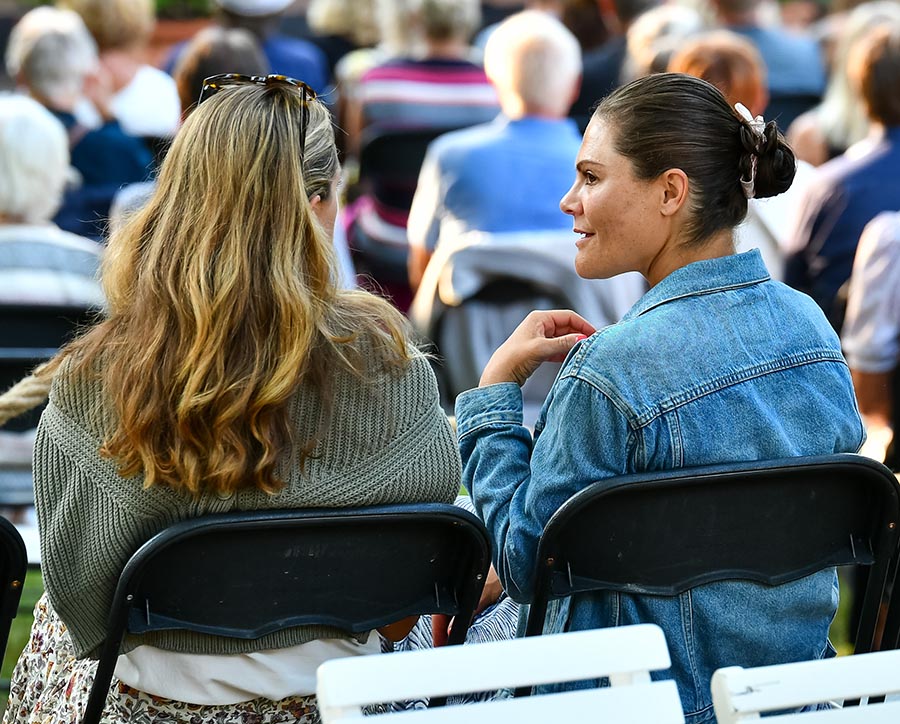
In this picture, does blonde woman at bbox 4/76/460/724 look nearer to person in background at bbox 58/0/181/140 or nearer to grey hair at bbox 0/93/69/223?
grey hair at bbox 0/93/69/223

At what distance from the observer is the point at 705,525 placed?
1940 mm

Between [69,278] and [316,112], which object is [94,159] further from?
[316,112]

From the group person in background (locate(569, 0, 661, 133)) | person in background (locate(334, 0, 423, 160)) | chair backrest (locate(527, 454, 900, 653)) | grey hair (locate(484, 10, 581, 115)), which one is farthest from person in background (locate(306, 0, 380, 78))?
chair backrest (locate(527, 454, 900, 653))

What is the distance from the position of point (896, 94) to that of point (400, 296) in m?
2.10

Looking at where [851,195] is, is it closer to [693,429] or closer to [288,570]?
[693,429]

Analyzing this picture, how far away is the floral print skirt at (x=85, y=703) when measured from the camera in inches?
78.3

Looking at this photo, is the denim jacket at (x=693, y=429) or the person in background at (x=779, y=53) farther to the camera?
the person in background at (x=779, y=53)

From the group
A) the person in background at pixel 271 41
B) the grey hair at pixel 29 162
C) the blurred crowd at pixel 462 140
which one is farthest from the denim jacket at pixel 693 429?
Answer: the person in background at pixel 271 41

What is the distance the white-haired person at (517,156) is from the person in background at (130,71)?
131 cm

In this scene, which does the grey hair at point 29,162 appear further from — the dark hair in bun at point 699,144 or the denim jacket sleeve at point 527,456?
the dark hair in bun at point 699,144

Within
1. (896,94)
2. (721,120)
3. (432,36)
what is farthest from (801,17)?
(721,120)

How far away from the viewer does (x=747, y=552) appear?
197 cm

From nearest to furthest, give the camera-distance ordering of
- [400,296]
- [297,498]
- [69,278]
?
[297,498], [69,278], [400,296]

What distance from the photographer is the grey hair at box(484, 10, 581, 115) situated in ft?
15.5
